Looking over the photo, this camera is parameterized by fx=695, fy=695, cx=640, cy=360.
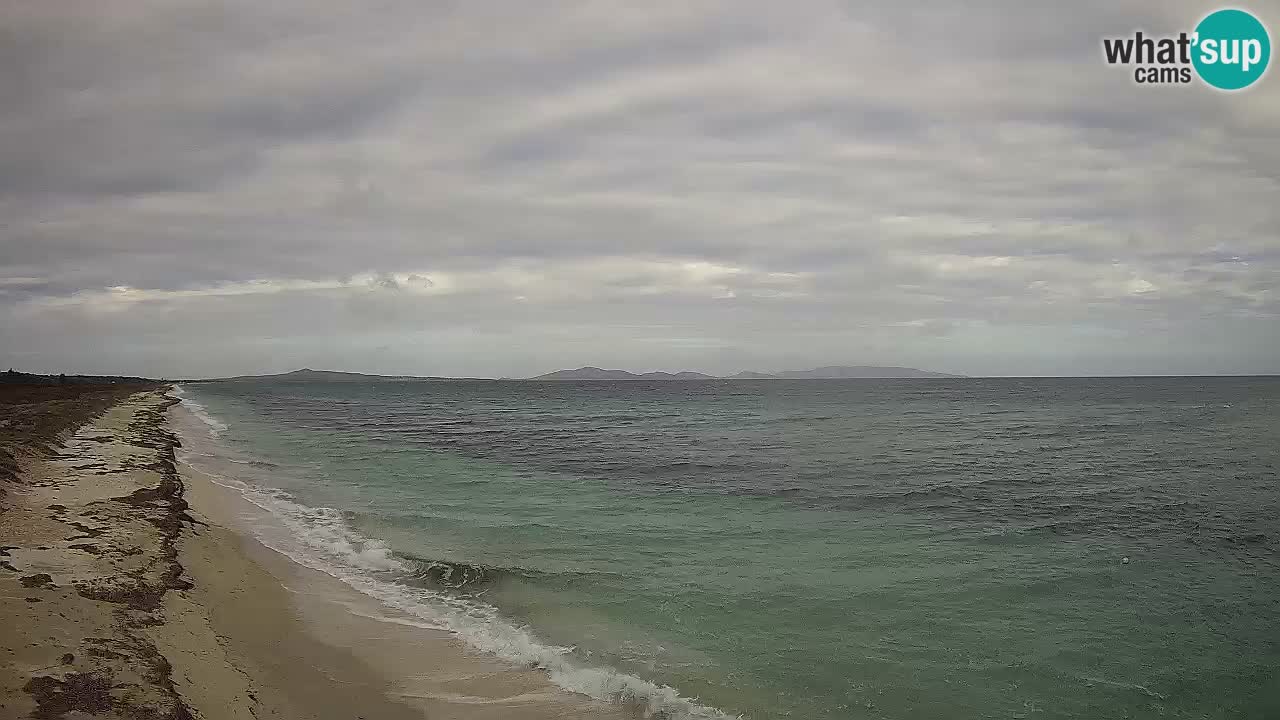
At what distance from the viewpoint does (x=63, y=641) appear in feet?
22.1

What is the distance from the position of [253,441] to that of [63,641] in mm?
30780

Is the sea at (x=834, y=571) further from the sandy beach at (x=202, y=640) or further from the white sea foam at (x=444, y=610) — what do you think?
the sandy beach at (x=202, y=640)

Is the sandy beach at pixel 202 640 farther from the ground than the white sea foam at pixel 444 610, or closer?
farther from the ground

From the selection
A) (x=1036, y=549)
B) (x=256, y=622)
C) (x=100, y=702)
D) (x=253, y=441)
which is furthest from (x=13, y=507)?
(x=253, y=441)

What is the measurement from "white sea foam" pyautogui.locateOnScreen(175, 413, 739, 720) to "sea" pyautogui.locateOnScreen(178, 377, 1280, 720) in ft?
0.15

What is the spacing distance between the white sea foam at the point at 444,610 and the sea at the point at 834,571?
0.04m

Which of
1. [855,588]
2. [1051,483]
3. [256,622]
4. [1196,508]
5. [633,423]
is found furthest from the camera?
[633,423]

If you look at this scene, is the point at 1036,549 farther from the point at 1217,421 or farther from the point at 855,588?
the point at 1217,421

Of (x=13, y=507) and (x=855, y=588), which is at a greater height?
(x=13, y=507)

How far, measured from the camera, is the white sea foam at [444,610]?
7.17 meters

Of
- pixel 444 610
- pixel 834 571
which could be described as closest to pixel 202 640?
pixel 444 610

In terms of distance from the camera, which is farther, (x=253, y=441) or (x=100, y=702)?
(x=253, y=441)

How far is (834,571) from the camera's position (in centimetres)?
1179

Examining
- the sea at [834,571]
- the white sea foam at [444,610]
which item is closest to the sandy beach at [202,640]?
the white sea foam at [444,610]
